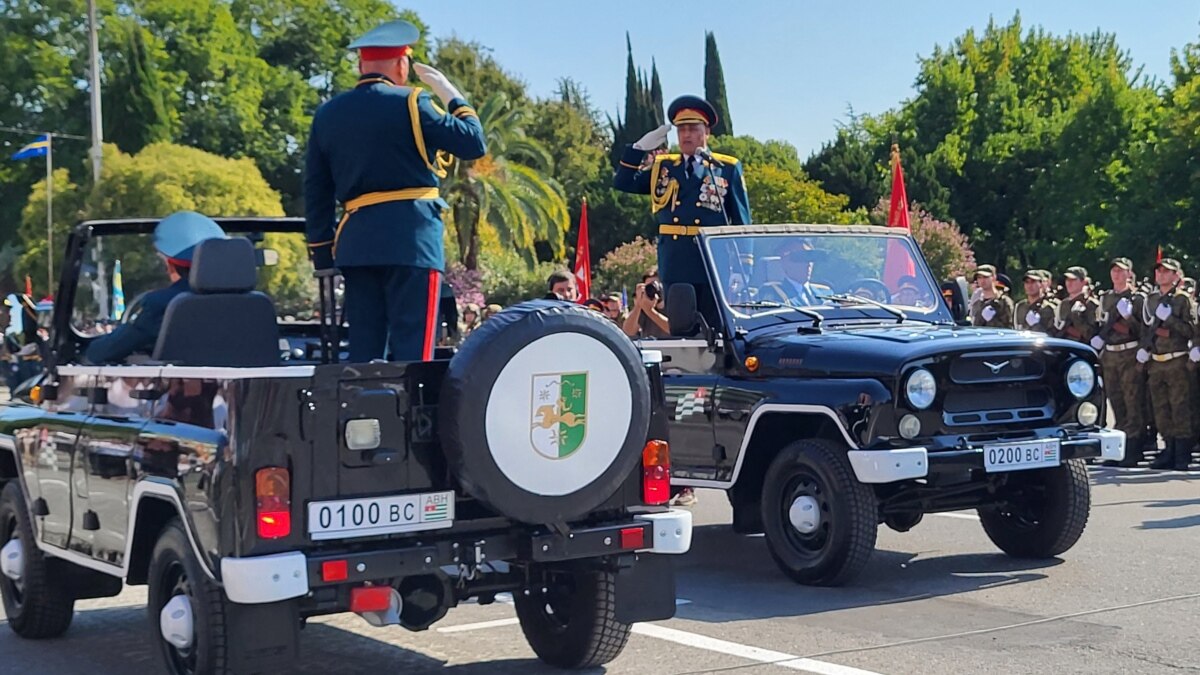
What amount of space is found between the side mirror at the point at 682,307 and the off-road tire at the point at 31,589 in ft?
12.1

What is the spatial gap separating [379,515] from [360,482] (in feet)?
0.46

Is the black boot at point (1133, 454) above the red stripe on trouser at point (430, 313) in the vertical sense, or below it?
below

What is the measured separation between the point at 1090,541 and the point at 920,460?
93.6 inches

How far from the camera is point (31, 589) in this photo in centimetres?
728

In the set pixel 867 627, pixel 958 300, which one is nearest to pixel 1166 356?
pixel 958 300

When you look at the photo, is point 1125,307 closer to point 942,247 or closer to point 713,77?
point 942,247

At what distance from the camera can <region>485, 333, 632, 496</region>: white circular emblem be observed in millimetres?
5512

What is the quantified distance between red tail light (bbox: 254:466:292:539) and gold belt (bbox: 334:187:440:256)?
1.74 meters

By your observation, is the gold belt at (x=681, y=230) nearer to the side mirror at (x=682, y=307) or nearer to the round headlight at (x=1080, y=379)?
the side mirror at (x=682, y=307)

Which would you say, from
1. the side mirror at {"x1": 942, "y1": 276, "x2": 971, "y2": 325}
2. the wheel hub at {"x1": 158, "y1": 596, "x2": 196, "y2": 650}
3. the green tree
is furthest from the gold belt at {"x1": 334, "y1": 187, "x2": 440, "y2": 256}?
the green tree

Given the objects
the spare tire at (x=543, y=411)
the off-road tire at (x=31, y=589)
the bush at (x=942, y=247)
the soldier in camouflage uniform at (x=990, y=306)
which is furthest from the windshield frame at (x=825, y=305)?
the bush at (x=942, y=247)

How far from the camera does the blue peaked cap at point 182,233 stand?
7160mm

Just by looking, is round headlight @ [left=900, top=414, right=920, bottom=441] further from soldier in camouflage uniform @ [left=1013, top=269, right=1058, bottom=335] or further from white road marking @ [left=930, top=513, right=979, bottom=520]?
soldier in camouflage uniform @ [left=1013, top=269, right=1058, bottom=335]

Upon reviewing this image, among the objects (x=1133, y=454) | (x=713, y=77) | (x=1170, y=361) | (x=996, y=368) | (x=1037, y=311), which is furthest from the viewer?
(x=713, y=77)
